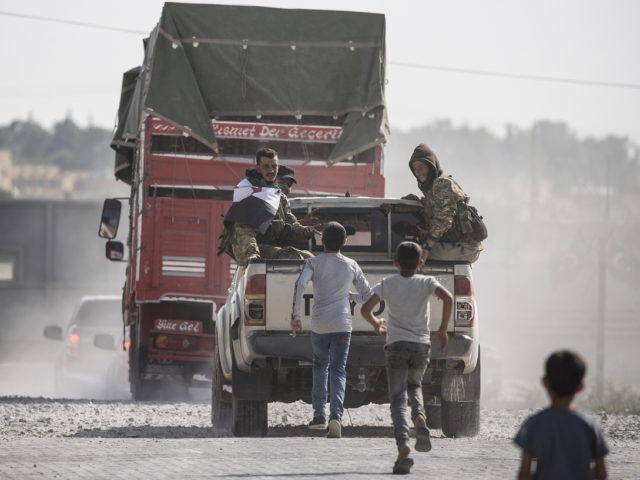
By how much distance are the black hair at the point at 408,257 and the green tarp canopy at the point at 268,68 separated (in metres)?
7.29

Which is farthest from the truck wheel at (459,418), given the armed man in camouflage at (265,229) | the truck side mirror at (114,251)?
the truck side mirror at (114,251)

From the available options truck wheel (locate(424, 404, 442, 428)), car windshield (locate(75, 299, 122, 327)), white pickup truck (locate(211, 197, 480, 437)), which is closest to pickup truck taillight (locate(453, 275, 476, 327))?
white pickup truck (locate(211, 197, 480, 437))

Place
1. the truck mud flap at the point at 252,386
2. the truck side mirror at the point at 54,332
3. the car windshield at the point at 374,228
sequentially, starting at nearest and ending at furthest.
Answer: the truck mud flap at the point at 252,386
the car windshield at the point at 374,228
the truck side mirror at the point at 54,332

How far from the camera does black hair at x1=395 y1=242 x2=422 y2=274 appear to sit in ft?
31.7

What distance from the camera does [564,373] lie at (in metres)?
5.90

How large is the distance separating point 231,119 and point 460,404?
6.25 m

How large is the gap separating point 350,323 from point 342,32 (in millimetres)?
7017

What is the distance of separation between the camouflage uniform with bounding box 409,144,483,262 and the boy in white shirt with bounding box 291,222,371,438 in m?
1.32

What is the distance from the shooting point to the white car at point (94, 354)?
2008 cm

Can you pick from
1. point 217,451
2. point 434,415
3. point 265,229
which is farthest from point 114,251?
point 217,451

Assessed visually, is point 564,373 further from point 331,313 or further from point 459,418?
point 459,418

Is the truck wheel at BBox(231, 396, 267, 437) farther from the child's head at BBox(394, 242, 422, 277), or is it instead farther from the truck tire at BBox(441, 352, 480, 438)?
the child's head at BBox(394, 242, 422, 277)

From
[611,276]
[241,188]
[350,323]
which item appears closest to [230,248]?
[241,188]

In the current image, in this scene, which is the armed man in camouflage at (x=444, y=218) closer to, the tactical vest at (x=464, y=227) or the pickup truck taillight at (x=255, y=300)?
the tactical vest at (x=464, y=227)
